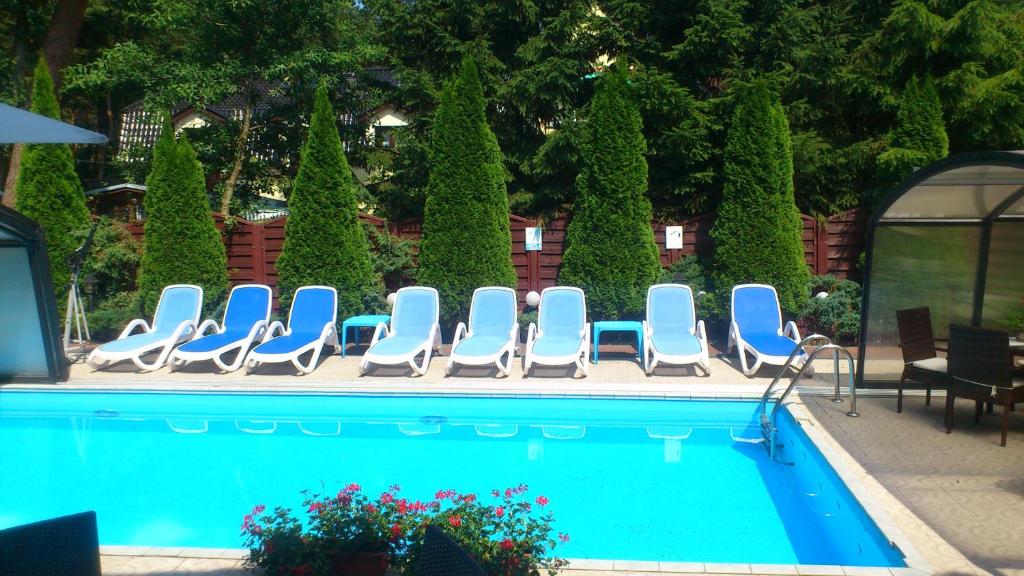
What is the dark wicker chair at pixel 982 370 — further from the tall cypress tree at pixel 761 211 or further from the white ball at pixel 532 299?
the white ball at pixel 532 299

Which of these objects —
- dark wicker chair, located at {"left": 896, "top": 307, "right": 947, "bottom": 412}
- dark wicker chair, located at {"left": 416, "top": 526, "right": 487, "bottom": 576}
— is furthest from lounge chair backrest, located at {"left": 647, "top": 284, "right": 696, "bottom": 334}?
dark wicker chair, located at {"left": 416, "top": 526, "right": 487, "bottom": 576}

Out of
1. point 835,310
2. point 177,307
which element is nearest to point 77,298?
point 177,307

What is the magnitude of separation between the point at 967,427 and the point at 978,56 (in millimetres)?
6694

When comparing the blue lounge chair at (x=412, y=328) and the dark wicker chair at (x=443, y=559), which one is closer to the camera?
the dark wicker chair at (x=443, y=559)

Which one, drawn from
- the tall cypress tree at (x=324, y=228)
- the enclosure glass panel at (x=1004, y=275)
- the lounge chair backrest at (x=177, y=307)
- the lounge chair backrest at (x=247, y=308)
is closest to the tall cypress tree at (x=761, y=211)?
the enclosure glass panel at (x=1004, y=275)

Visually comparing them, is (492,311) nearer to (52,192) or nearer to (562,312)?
(562,312)

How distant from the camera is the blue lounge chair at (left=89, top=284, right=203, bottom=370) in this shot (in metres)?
9.27

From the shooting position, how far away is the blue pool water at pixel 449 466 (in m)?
5.06

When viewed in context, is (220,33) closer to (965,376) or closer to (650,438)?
(650,438)

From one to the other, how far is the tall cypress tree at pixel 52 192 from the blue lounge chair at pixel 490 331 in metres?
6.93

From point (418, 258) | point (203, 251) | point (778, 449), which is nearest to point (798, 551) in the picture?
point (778, 449)

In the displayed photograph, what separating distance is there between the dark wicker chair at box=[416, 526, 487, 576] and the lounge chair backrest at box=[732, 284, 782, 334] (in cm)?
773

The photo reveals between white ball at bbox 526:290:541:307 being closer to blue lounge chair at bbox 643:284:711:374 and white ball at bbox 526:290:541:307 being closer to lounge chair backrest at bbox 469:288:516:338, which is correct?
lounge chair backrest at bbox 469:288:516:338

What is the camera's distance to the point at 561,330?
9711 millimetres
